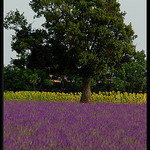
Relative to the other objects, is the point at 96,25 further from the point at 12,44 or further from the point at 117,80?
the point at 117,80

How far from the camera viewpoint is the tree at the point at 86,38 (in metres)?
12.0

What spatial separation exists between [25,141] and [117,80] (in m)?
20.0

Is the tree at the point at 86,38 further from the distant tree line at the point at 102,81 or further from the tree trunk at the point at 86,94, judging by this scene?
the distant tree line at the point at 102,81

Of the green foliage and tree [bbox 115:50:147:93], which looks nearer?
the green foliage

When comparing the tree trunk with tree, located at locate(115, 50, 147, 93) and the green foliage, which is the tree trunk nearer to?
the green foliage

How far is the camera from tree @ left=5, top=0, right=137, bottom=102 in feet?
39.2

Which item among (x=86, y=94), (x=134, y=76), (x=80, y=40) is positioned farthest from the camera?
(x=134, y=76)

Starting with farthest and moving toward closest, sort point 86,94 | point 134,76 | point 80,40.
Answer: point 134,76, point 86,94, point 80,40

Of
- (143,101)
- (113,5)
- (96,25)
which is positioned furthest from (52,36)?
(143,101)

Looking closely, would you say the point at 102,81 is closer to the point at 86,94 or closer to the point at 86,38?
the point at 86,94

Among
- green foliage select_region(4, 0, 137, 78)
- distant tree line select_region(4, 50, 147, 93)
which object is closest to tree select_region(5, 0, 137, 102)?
green foliage select_region(4, 0, 137, 78)

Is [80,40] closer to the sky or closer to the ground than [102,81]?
closer to the sky

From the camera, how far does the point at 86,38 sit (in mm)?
12227

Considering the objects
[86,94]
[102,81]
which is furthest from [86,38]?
[102,81]
